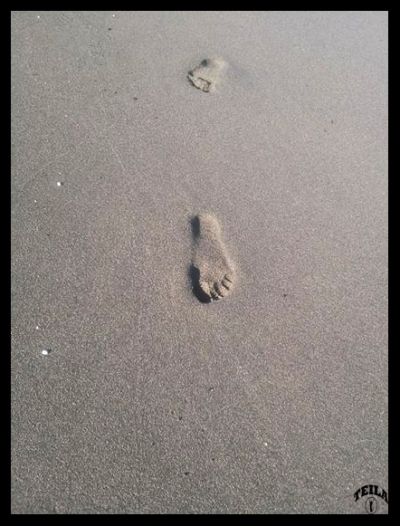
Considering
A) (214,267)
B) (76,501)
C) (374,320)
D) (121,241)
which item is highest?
(121,241)

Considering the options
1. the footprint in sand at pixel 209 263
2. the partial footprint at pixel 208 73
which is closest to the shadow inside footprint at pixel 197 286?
the footprint in sand at pixel 209 263

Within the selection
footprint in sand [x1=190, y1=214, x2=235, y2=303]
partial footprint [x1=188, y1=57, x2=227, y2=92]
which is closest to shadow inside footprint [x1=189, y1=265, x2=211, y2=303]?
footprint in sand [x1=190, y1=214, x2=235, y2=303]

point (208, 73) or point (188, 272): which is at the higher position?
point (208, 73)

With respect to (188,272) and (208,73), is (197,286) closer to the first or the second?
(188,272)

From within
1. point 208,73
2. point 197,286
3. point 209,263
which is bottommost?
point 197,286

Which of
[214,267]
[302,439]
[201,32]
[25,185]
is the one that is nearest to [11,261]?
[25,185]

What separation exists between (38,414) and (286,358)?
127 centimetres

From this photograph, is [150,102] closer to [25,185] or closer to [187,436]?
[25,185]

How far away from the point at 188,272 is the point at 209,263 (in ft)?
0.45

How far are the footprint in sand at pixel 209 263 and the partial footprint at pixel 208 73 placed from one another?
1.18 metres

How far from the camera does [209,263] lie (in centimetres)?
245

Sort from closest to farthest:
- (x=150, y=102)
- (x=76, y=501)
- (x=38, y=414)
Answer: (x=76, y=501) → (x=38, y=414) → (x=150, y=102)

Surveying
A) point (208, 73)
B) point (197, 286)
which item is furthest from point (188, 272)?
point (208, 73)

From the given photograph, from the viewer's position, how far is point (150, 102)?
119 inches
